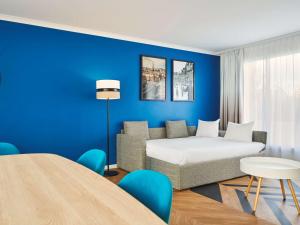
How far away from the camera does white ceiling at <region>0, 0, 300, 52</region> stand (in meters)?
3.20

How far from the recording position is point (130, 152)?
4035 millimetres

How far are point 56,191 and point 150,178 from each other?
1.44 ft

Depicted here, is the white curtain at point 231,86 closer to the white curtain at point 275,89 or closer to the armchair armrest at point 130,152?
the white curtain at point 275,89

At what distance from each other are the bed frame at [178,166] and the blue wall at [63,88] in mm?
459

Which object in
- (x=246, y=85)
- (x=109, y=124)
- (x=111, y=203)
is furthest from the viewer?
(x=246, y=85)

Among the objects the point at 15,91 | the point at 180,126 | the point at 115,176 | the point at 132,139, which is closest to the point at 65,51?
the point at 15,91

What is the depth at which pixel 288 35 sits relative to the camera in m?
4.57

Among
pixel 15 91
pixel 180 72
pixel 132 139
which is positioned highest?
pixel 180 72

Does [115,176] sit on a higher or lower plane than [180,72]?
lower

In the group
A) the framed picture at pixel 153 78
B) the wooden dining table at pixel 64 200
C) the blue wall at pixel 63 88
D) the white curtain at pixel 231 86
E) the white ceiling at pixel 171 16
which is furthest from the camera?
the white curtain at pixel 231 86

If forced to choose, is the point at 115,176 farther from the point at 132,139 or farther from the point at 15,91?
the point at 15,91

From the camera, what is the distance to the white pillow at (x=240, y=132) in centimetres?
437

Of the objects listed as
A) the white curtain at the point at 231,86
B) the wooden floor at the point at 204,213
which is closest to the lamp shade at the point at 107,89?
the wooden floor at the point at 204,213

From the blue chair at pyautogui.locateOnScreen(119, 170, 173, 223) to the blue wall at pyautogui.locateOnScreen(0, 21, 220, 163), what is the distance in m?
3.04
